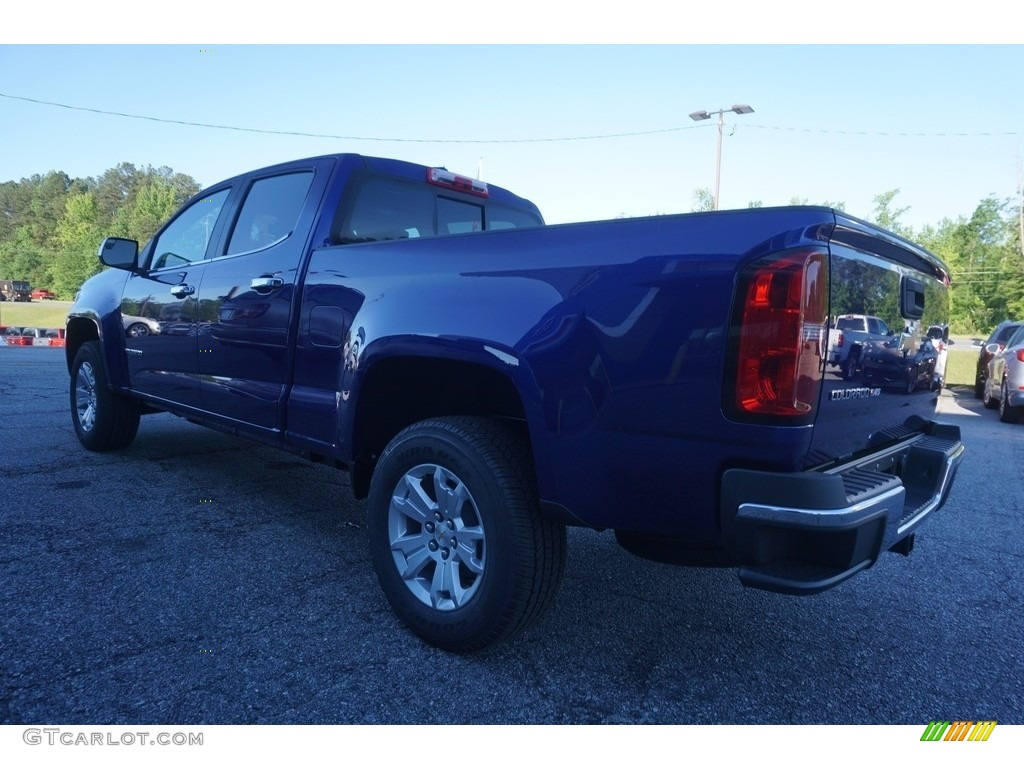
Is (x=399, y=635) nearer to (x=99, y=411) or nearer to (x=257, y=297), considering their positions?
(x=257, y=297)

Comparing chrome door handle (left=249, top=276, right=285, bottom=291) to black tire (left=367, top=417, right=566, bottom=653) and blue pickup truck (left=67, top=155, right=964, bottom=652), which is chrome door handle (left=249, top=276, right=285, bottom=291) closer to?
blue pickup truck (left=67, top=155, right=964, bottom=652)

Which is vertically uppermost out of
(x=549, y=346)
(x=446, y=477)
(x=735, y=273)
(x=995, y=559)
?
(x=735, y=273)

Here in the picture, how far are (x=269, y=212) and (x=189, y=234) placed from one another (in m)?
1.11

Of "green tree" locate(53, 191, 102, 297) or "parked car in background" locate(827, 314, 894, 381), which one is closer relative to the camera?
"parked car in background" locate(827, 314, 894, 381)

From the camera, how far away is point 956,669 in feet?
7.88

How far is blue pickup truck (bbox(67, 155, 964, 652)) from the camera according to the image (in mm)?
1770

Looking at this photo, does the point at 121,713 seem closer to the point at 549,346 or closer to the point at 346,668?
the point at 346,668

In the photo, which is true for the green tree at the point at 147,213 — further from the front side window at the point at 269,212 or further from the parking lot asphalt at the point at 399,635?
the parking lot asphalt at the point at 399,635

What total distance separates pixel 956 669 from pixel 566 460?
1.62 m

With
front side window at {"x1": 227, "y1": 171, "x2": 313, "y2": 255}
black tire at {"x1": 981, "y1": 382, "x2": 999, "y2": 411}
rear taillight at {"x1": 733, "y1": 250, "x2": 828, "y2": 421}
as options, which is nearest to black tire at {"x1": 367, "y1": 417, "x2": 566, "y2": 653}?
rear taillight at {"x1": 733, "y1": 250, "x2": 828, "y2": 421}

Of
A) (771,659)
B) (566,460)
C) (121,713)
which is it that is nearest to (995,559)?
(771,659)

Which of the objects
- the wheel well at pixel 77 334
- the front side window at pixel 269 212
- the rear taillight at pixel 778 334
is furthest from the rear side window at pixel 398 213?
the wheel well at pixel 77 334

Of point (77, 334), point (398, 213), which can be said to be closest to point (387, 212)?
point (398, 213)

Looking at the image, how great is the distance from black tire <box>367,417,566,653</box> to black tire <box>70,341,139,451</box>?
11.1 ft
